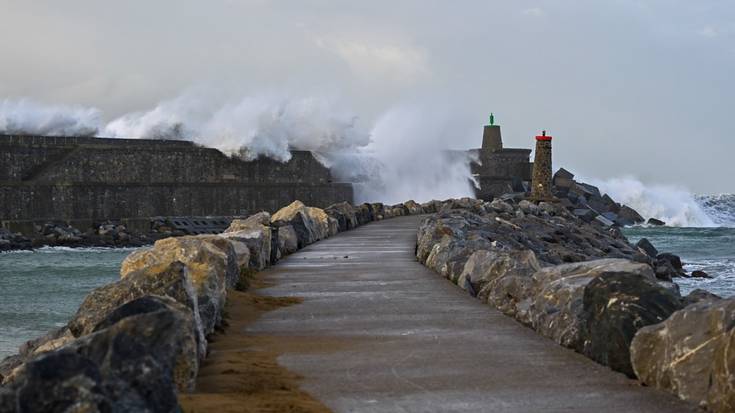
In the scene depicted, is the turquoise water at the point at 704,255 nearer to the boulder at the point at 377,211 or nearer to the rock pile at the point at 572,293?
the boulder at the point at 377,211

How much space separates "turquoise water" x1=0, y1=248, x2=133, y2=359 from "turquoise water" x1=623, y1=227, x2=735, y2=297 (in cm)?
973

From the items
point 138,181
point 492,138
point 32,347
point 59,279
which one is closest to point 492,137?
point 492,138

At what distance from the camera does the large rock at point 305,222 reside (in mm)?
16719

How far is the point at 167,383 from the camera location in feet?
13.1

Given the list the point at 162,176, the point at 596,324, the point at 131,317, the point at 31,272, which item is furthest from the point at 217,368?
the point at 162,176

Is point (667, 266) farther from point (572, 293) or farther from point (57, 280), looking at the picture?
point (572, 293)

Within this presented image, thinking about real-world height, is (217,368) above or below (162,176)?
below

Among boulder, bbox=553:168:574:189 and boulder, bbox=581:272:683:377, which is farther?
boulder, bbox=553:168:574:189

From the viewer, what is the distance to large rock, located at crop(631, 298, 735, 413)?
438 centimetres

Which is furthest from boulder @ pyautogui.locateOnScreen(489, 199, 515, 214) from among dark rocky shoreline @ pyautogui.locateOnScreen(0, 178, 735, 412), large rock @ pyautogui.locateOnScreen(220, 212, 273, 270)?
dark rocky shoreline @ pyautogui.locateOnScreen(0, 178, 735, 412)

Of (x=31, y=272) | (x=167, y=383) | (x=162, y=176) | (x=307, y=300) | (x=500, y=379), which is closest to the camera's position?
(x=167, y=383)

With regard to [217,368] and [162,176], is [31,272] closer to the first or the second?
[162,176]

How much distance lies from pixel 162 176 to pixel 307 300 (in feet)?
92.1

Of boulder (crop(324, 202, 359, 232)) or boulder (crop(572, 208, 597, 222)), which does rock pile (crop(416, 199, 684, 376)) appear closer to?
boulder (crop(324, 202, 359, 232))
